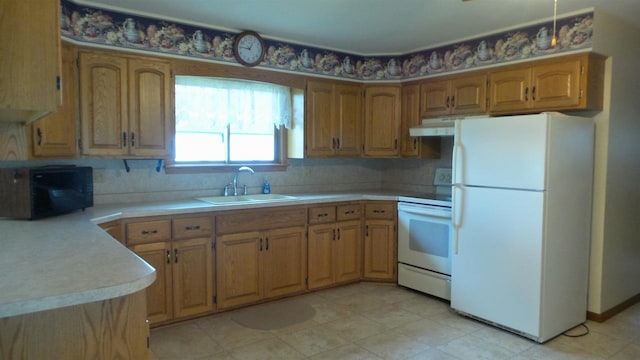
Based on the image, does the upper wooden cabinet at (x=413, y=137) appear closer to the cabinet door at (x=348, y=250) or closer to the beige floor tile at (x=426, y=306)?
the cabinet door at (x=348, y=250)

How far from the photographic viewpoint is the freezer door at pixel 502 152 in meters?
3.03

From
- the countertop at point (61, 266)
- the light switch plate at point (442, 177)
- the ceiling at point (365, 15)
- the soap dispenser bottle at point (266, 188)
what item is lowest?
the countertop at point (61, 266)

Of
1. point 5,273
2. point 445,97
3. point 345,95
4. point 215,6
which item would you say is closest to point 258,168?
point 345,95

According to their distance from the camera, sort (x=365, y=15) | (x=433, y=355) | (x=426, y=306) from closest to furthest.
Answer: (x=433, y=355)
(x=365, y=15)
(x=426, y=306)

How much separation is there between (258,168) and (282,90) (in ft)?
2.71

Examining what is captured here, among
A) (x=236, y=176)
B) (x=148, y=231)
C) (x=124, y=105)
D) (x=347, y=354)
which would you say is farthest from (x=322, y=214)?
(x=124, y=105)

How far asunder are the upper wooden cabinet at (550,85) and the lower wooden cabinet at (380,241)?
1.41 m

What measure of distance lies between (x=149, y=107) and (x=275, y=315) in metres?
1.98

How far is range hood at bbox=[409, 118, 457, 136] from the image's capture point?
393 centimetres

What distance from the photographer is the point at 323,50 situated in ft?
14.6

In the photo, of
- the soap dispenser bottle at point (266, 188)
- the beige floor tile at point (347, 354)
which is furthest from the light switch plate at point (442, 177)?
the beige floor tile at point (347, 354)

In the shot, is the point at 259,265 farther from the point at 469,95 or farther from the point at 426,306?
the point at 469,95

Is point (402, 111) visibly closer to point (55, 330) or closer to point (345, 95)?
point (345, 95)

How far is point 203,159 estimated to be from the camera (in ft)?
13.2
